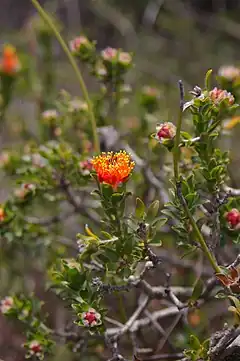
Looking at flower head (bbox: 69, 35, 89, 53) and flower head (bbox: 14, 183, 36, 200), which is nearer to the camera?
flower head (bbox: 14, 183, 36, 200)

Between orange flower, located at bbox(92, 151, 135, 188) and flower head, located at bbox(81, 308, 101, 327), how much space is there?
0.65ft

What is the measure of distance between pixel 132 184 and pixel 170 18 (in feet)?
5.87

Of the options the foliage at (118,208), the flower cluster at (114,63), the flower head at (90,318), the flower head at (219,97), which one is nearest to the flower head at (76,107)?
the foliage at (118,208)

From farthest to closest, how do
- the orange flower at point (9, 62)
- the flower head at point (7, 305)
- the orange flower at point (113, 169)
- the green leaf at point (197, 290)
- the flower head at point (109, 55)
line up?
the orange flower at point (9, 62)
the flower head at point (109, 55)
the flower head at point (7, 305)
the green leaf at point (197, 290)
the orange flower at point (113, 169)

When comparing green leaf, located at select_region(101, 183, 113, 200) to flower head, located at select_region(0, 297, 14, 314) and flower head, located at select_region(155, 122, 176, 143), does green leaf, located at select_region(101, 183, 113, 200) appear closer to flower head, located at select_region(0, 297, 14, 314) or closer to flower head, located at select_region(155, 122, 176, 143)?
flower head, located at select_region(155, 122, 176, 143)

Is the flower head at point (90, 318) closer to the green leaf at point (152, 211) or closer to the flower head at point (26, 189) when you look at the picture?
the green leaf at point (152, 211)

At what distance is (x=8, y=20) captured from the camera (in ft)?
11.5

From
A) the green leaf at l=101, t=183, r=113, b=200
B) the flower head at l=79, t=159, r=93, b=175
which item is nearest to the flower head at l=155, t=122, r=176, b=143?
the green leaf at l=101, t=183, r=113, b=200

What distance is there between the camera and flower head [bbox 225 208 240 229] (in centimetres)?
100

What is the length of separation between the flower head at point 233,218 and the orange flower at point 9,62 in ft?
3.31

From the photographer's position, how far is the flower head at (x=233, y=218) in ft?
3.29

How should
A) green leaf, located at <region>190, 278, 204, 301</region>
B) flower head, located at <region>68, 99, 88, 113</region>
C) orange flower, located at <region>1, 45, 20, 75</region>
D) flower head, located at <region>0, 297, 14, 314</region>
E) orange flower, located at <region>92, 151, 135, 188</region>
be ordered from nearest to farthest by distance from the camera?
orange flower, located at <region>92, 151, 135, 188</region>, green leaf, located at <region>190, 278, 204, 301</region>, flower head, located at <region>0, 297, 14, 314</region>, flower head, located at <region>68, 99, 88, 113</region>, orange flower, located at <region>1, 45, 20, 75</region>

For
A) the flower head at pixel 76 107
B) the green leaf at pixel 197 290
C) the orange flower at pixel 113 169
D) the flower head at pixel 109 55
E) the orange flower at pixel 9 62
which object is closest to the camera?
the orange flower at pixel 113 169

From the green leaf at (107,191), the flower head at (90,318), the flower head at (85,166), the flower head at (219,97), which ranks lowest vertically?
the flower head at (90,318)
